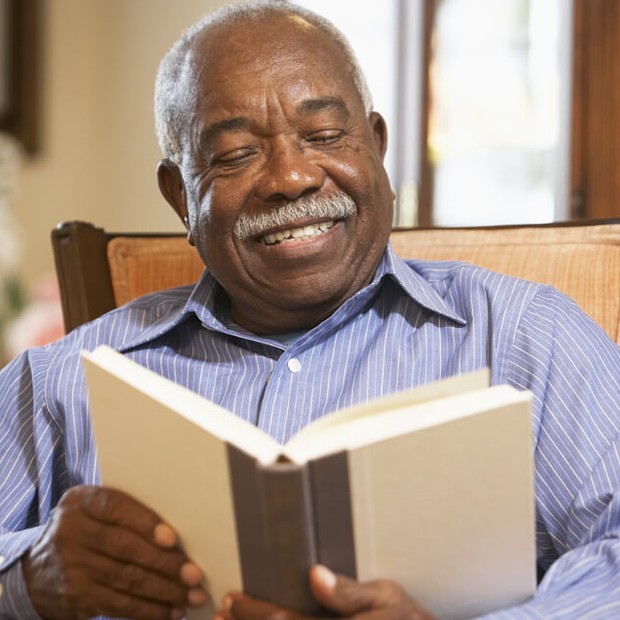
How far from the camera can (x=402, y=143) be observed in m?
2.94

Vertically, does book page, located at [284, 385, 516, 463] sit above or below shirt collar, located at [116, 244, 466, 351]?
above

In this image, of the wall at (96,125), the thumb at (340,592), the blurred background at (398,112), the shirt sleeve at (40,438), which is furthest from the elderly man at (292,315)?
the wall at (96,125)

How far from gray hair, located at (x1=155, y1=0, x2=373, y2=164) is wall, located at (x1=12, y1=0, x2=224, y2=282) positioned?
197 cm

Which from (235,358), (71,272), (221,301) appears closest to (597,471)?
(235,358)

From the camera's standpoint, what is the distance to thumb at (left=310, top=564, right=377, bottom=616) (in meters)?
0.73

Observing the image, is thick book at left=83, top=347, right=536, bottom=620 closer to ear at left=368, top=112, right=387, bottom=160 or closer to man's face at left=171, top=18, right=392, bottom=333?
man's face at left=171, top=18, right=392, bottom=333

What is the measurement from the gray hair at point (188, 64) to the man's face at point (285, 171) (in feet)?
0.08

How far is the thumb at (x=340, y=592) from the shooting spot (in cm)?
73

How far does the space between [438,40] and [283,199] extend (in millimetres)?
1878

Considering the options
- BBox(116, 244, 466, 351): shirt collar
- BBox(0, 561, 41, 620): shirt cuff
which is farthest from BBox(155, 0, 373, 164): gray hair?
BBox(0, 561, 41, 620): shirt cuff

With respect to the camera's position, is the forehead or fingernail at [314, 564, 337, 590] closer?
fingernail at [314, 564, 337, 590]

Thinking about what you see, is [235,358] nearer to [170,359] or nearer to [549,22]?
[170,359]

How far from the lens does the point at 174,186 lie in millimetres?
1441

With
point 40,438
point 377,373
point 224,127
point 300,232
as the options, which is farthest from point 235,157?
point 40,438
